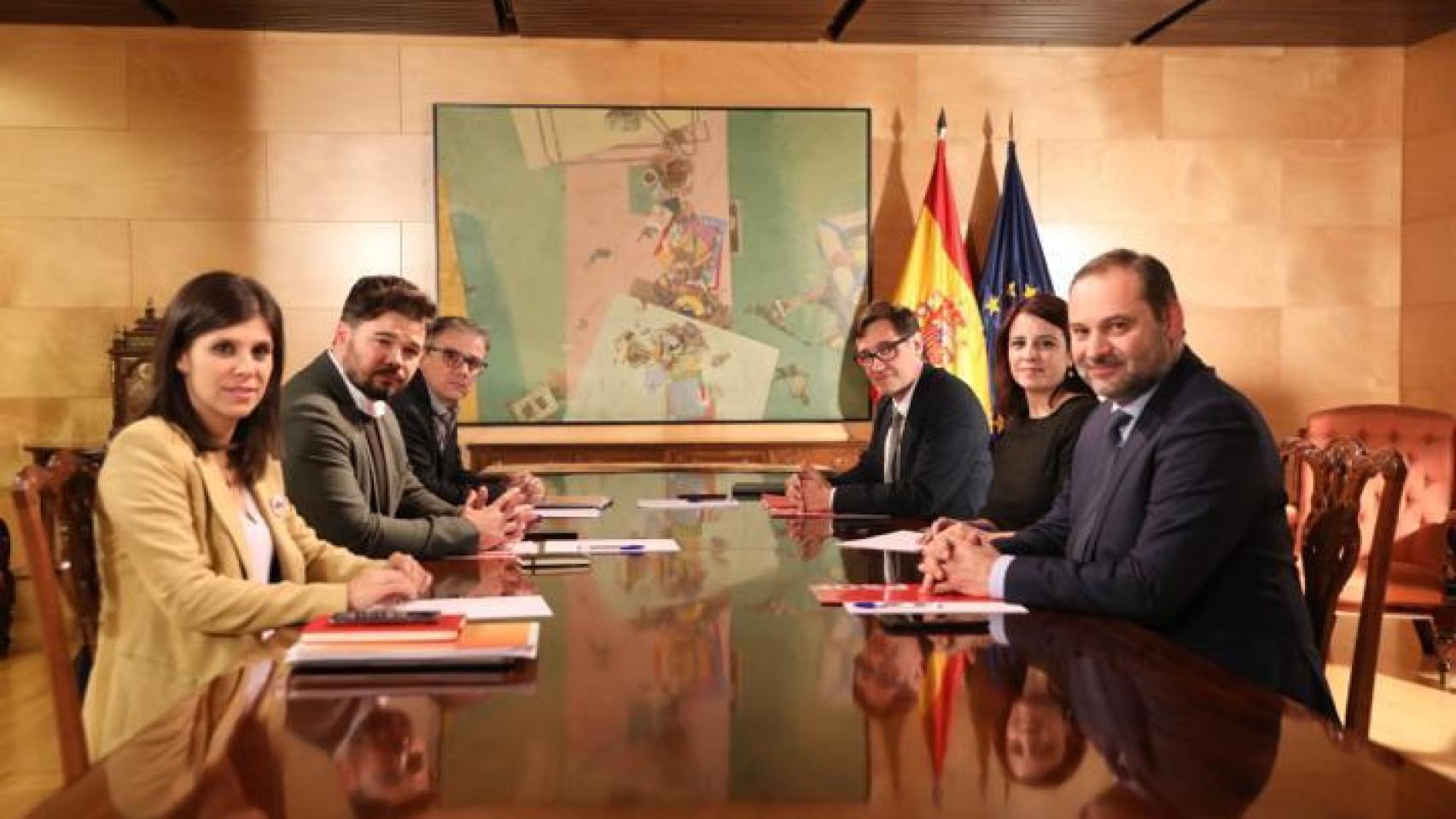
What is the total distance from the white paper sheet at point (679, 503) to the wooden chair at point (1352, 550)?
198 cm

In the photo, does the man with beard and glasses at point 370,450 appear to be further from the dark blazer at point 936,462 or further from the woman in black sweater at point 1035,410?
the woman in black sweater at point 1035,410

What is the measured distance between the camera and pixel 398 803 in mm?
1296

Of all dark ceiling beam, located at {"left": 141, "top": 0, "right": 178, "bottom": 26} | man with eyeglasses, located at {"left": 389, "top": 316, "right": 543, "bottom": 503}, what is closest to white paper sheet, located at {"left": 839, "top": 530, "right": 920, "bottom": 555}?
man with eyeglasses, located at {"left": 389, "top": 316, "right": 543, "bottom": 503}

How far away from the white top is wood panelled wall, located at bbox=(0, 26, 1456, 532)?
4926mm

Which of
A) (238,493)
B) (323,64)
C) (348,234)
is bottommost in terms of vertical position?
(238,493)

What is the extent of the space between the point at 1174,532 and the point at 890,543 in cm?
110

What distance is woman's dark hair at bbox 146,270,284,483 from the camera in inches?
99.2

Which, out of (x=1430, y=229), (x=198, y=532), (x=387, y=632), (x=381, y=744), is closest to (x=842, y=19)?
(x=1430, y=229)

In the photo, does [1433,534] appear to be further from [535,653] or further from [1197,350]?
[535,653]

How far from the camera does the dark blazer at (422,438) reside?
4848mm

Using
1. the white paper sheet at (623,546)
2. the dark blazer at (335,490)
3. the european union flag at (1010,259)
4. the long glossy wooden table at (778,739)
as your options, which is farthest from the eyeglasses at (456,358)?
the european union flag at (1010,259)

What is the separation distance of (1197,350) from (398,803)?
23.4 ft

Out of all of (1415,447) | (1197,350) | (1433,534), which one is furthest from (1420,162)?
(1433,534)

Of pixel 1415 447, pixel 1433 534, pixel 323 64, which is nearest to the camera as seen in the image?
pixel 1433 534
